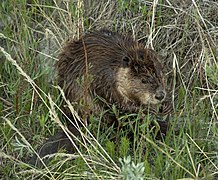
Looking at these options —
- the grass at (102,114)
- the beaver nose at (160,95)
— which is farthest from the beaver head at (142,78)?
the grass at (102,114)

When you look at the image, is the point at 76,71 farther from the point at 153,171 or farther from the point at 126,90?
the point at 153,171

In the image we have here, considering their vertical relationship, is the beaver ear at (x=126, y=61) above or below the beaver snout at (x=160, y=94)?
above

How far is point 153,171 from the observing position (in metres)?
2.74

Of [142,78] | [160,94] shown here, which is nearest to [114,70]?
[142,78]

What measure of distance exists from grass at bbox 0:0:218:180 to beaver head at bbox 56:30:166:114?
0.33 feet

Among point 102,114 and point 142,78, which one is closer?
point 102,114

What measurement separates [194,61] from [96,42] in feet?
2.15

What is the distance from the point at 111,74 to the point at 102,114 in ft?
1.17

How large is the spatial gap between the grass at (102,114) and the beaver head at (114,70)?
0.33ft

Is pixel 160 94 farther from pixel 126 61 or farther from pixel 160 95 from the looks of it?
pixel 126 61

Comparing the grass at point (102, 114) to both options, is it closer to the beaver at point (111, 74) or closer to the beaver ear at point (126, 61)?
the beaver at point (111, 74)

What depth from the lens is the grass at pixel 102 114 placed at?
2803 mm

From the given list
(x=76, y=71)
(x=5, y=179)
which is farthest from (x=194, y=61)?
(x=5, y=179)

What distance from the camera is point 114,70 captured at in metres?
3.24
